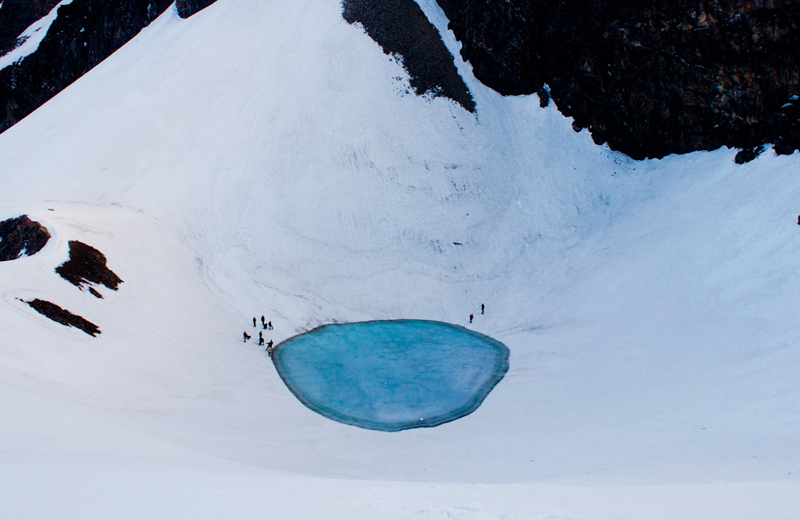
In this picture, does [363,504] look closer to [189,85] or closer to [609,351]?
[609,351]

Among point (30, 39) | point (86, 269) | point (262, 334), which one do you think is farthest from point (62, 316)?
point (30, 39)

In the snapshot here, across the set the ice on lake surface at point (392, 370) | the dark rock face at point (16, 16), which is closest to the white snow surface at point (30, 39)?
the dark rock face at point (16, 16)

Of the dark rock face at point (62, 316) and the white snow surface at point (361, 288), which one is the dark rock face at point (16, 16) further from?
the dark rock face at point (62, 316)

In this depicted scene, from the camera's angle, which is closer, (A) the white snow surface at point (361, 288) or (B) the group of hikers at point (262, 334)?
(A) the white snow surface at point (361, 288)

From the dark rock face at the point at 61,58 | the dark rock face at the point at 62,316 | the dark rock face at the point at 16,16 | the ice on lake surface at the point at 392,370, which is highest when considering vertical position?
the dark rock face at the point at 16,16

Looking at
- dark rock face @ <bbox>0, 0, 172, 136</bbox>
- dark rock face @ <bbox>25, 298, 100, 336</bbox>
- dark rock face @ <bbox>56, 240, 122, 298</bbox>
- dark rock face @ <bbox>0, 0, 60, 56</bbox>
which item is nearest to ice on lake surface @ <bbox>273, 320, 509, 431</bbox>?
dark rock face @ <bbox>25, 298, 100, 336</bbox>

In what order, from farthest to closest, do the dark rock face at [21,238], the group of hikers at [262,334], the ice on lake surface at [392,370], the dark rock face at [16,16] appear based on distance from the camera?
the dark rock face at [16,16], the dark rock face at [21,238], the group of hikers at [262,334], the ice on lake surface at [392,370]
